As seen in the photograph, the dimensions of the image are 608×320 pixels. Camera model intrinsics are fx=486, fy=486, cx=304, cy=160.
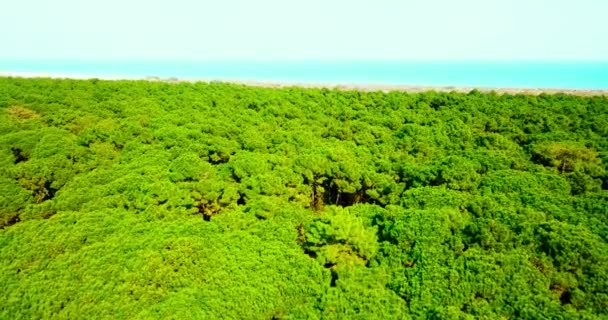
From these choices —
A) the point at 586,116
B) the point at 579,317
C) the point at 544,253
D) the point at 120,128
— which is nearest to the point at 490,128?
the point at 586,116

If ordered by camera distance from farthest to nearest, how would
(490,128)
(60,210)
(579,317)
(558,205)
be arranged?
(490,128), (60,210), (558,205), (579,317)

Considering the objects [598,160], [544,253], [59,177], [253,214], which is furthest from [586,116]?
[59,177]

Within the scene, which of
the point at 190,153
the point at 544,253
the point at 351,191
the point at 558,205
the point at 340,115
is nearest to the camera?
the point at 544,253

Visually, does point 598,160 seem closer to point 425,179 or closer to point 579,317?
point 425,179

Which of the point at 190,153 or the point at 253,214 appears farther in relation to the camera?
the point at 190,153

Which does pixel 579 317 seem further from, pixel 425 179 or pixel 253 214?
pixel 253 214

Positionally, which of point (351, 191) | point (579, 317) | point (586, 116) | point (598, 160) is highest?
point (586, 116)

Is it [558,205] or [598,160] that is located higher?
[598,160]
